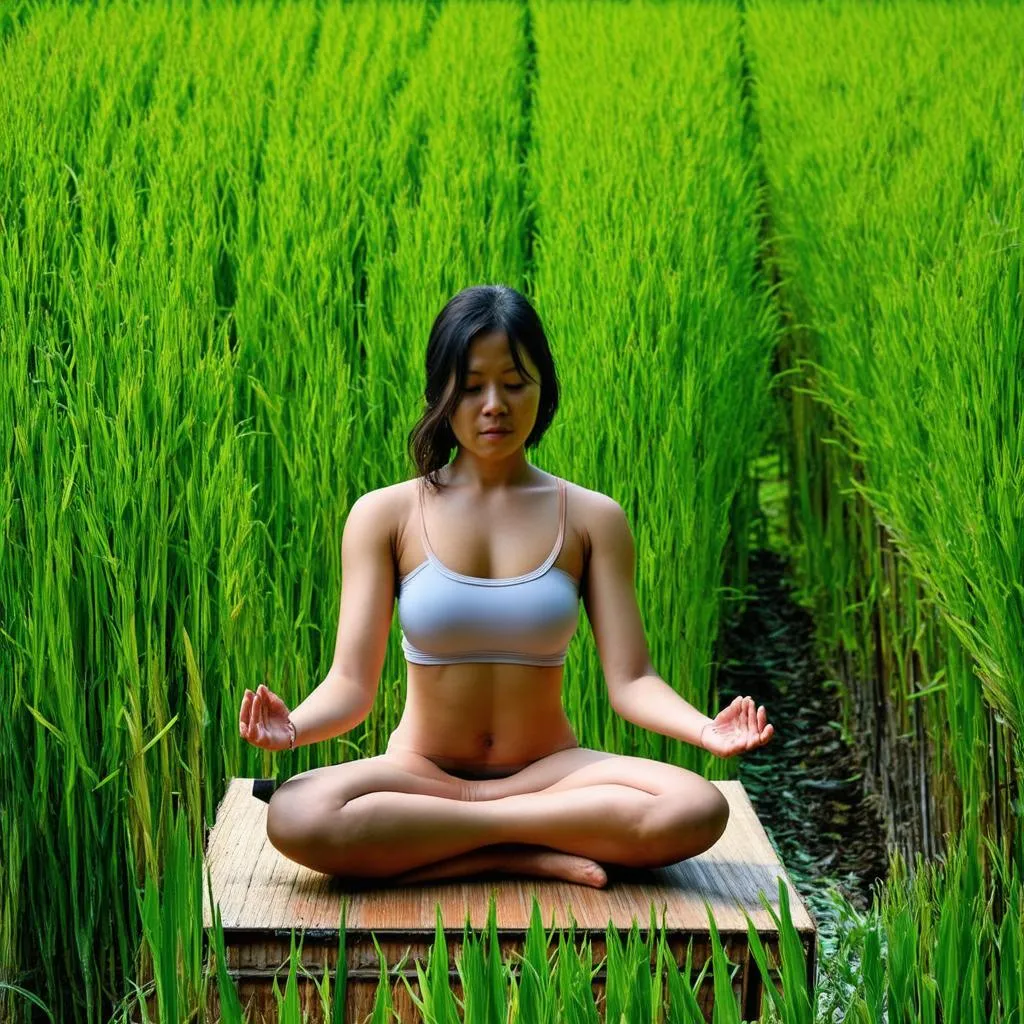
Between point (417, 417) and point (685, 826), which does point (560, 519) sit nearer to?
point (685, 826)

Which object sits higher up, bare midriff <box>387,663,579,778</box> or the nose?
the nose

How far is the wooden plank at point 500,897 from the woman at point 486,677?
0.03m

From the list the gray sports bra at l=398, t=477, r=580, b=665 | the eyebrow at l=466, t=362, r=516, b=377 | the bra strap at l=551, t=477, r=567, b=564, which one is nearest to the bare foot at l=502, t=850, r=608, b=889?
the gray sports bra at l=398, t=477, r=580, b=665

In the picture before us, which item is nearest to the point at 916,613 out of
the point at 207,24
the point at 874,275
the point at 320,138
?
the point at 874,275

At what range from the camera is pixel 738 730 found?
6.44 ft

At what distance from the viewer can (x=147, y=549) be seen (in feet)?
8.86

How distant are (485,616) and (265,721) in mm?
330

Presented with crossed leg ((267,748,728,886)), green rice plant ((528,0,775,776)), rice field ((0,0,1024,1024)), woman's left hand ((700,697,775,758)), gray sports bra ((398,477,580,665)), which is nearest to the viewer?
woman's left hand ((700,697,775,758))

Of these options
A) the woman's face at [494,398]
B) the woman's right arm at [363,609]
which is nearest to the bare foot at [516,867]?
the woman's right arm at [363,609]

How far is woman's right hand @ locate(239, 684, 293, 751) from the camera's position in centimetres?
196

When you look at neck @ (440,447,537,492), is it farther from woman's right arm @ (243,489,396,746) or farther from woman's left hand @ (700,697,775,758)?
woman's left hand @ (700,697,775,758)

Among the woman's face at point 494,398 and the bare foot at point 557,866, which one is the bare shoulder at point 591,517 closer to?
the woman's face at point 494,398

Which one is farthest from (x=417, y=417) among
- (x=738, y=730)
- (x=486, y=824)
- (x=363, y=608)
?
(x=738, y=730)

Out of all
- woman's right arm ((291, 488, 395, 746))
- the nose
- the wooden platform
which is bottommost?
the wooden platform
